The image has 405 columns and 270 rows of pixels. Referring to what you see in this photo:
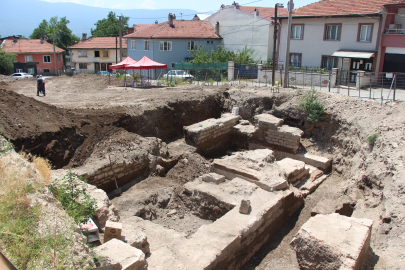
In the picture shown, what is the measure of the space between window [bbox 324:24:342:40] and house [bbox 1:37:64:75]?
30.4 m

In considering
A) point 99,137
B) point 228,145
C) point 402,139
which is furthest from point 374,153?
point 99,137

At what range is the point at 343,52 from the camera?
2102 centimetres

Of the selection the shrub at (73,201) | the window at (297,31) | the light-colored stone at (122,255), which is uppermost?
the window at (297,31)

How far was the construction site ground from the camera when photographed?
7.09 meters

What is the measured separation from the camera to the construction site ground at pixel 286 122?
23.2 ft

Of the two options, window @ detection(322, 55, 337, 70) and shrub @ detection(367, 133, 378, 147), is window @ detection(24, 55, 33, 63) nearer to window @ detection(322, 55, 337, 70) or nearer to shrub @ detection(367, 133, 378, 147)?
window @ detection(322, 55, 337, 70)

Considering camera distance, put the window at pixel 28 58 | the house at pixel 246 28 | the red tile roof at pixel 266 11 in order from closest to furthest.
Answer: the house at pixel 246 28
the red tile roof at pixel 266 11
the window at pixel 28 58

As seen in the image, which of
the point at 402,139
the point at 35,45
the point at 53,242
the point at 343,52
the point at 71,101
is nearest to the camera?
the point at 53,242

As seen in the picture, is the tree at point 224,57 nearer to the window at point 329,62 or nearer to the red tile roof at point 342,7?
the red tile roof at point 342,7

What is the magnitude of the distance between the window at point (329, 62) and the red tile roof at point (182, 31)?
12.2 metres

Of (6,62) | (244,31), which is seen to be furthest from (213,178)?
(6,62)

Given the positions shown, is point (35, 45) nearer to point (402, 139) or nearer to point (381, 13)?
point (381, 13)

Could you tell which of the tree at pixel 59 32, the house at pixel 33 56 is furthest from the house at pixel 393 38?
the tree at pixel 59 32

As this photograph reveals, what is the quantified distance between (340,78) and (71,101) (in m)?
14.5
